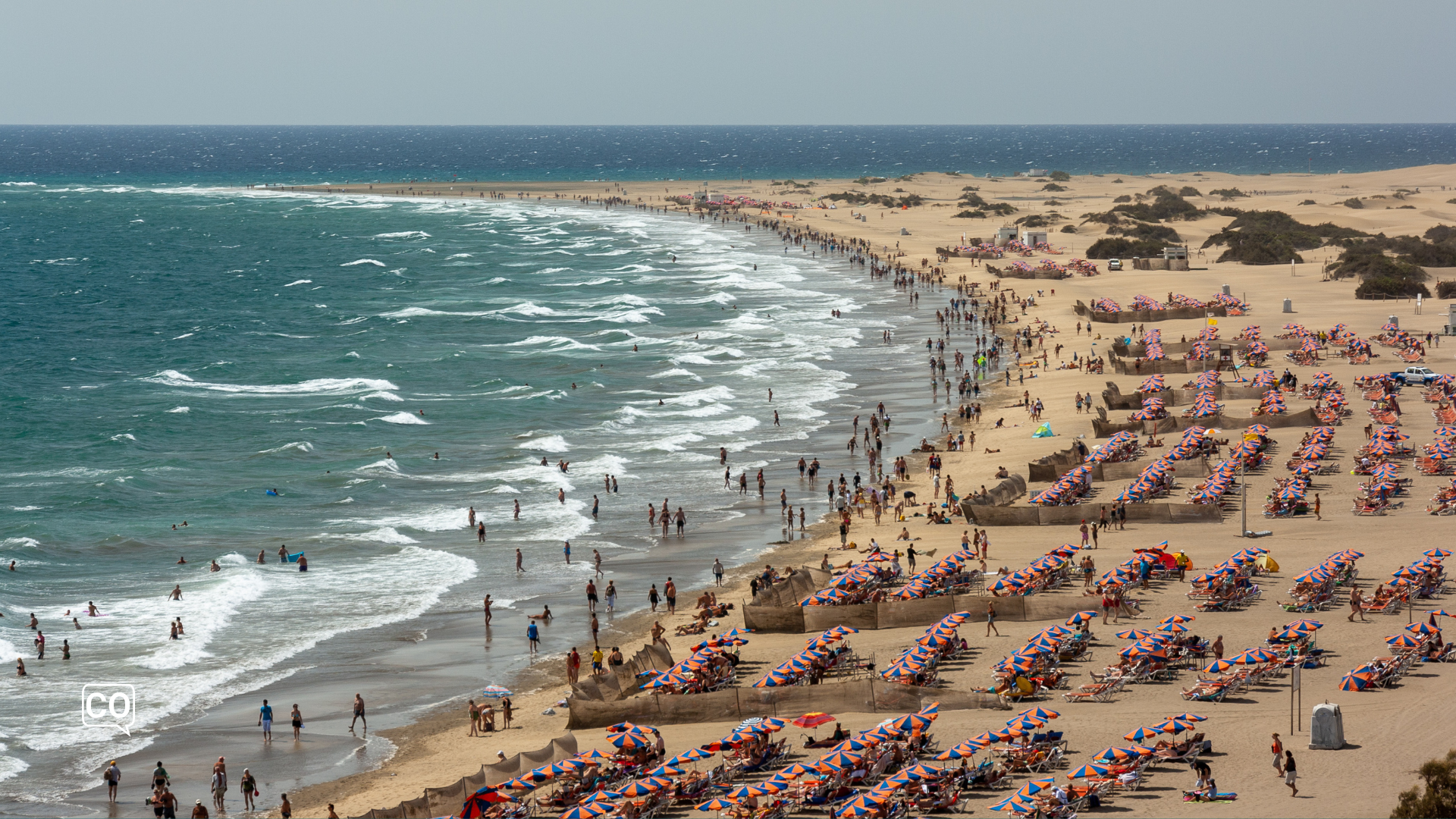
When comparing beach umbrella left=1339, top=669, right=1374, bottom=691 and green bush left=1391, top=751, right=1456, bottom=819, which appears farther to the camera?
beach umbrella left=1339, top=669, right=1374, bottom=691

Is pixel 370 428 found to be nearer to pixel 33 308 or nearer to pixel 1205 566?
pixel 1205 566

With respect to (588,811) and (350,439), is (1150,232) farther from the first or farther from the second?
(588,811)

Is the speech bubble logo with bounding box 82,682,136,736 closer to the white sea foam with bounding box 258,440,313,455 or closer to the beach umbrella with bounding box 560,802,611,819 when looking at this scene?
the beach umbrella with bounding box 560,802,611,819

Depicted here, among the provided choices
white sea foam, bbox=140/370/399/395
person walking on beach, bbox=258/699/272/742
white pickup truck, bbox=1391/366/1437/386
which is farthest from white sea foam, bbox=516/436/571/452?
white pickup truck, bbox=1391/366/1437/386

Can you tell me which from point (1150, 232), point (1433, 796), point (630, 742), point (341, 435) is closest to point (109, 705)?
point (630, 742)

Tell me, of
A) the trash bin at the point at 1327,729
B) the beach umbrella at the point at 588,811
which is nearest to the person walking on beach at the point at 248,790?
the beach umbrella at the point at 588,811

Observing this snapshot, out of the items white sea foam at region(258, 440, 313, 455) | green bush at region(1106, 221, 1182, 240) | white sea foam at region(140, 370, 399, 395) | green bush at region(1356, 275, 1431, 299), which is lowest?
white sea foam at region(258, 440, 313, 455)
